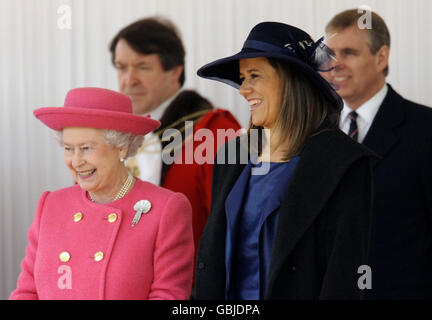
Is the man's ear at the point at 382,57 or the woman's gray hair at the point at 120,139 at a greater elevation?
the man's ear at the point at 382,57

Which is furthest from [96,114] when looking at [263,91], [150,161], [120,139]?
[150,161]

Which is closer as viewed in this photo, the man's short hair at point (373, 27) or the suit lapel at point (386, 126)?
the suit lapel at point (386, 126)

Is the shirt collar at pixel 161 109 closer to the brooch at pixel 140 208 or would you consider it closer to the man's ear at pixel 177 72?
the man's ear at pixel 177 72

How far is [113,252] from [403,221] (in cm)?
125

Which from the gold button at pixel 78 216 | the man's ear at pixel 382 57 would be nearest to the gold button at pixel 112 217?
the gold button at pixel 78 216

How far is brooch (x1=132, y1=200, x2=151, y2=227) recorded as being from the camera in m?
2.52

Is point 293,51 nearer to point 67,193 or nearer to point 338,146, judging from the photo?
point 338,146

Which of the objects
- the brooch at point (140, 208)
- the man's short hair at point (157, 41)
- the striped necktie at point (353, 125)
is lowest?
the brooch at point (140, 208)

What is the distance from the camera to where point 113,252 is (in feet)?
8.11

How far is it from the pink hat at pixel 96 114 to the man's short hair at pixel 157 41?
3.59 ft

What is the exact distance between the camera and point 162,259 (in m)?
2.46

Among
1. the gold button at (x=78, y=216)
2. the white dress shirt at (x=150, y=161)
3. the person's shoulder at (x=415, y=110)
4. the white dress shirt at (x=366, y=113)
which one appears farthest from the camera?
the white dress shirt at (x=150, y=161)

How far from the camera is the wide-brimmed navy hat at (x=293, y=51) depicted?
2268 millimetres

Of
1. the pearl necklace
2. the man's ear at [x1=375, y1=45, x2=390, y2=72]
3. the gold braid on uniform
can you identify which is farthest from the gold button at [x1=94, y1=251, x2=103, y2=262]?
the man's ear at [x1=375, y1=45, x2=390, y2=72]
